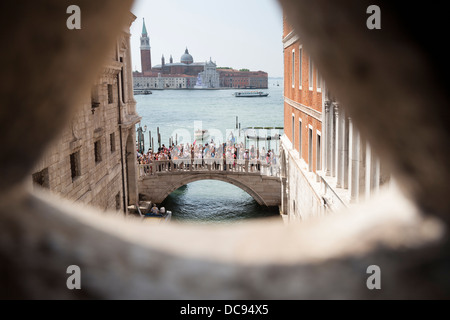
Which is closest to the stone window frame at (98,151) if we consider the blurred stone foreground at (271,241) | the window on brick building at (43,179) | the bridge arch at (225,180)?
the window on brick building at (43,179)

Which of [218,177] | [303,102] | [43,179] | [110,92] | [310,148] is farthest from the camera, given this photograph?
[218,177]

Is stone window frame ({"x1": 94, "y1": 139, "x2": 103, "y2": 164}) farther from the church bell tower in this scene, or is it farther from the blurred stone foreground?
the church bell tower

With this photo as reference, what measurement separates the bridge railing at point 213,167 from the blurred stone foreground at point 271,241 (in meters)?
24.0

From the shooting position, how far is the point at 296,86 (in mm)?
15445

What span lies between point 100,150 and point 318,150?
24.7 ft

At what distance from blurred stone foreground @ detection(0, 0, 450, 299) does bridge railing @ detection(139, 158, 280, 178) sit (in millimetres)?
23994

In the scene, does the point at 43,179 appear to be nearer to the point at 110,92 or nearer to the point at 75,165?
the point at 75,165

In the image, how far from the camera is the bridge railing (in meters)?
25.6

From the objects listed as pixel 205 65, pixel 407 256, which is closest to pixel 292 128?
pixel 407 256

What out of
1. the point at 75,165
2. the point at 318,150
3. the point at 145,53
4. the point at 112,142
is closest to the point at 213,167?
the point at 112,142

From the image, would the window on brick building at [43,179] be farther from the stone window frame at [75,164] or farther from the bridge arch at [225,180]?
the bridge arch at [225,180]

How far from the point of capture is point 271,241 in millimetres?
1278

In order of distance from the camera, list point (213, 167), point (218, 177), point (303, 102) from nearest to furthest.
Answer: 1. point (303, 102)
2. point (218, 177)
3. point (213, 167)

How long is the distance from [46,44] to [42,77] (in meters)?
0.09
